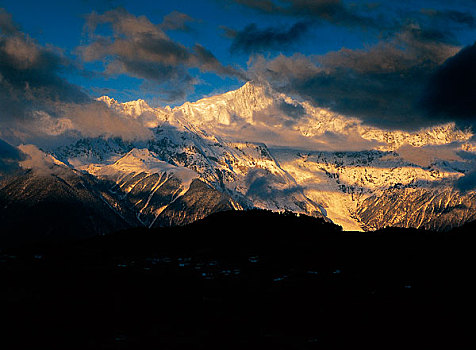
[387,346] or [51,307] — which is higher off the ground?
[51,307]

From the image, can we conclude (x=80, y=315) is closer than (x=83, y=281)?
Yes

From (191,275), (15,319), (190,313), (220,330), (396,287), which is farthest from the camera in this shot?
(191,275)

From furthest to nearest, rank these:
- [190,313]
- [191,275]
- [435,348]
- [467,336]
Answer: [191,275]
[190,313]
[467,336]
[435,348]

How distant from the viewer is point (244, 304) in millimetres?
104188

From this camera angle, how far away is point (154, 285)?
129875mm

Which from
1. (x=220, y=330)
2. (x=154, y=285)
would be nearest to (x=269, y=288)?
(x=154, y=285)

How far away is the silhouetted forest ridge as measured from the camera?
75688 mm

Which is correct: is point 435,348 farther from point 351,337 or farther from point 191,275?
point 191,275

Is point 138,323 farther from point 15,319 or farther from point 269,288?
point 269,288

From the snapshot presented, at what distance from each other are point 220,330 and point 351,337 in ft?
72.1

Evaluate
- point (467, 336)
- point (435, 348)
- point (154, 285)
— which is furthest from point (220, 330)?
point (154, 285)

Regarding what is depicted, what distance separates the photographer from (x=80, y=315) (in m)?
93.0

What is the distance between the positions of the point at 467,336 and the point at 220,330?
131 ft

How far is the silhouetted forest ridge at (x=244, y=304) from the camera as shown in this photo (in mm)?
75688
